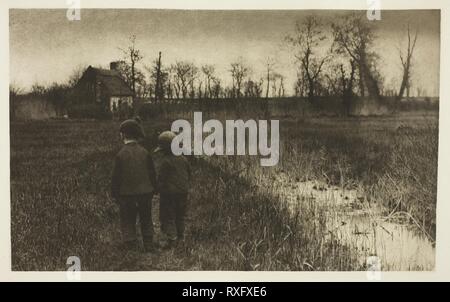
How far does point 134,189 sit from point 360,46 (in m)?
1.82

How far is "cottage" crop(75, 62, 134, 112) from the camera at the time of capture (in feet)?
12.8

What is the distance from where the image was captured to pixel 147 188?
3.78 metres

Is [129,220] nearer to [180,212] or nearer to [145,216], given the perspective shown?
[145,216]
